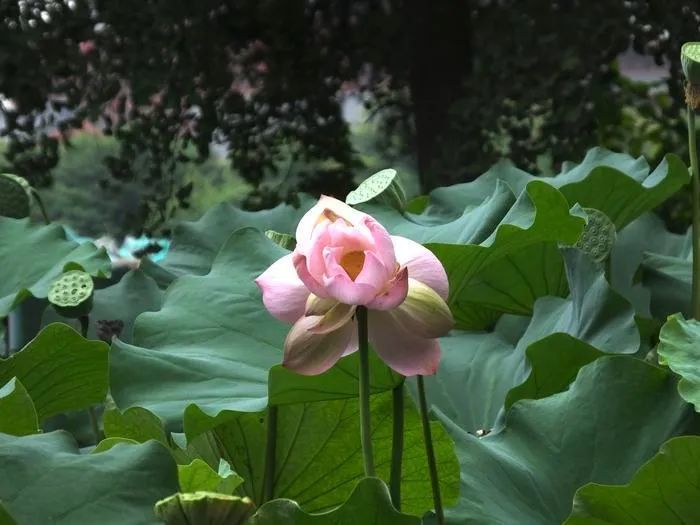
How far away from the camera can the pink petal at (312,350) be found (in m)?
0.52

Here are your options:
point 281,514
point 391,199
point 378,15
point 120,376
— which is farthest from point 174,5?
point 281,514

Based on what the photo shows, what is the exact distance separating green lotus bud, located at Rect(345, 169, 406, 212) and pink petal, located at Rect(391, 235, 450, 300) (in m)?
0.21

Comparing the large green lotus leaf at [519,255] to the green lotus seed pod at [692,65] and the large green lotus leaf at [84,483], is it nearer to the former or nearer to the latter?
the green lotus seed pod at [692,65]

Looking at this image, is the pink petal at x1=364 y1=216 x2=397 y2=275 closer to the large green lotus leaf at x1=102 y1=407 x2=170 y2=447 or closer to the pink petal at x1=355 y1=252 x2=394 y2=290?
the pink petal at x1=355 y1=252 x2=394 y2=290

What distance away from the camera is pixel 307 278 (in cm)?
51

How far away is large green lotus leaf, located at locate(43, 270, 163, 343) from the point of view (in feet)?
3.40

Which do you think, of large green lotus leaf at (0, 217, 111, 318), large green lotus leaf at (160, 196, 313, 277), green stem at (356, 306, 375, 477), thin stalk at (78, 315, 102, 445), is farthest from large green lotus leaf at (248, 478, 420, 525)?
large green lotus leaf at (160, 196, 313, 277)

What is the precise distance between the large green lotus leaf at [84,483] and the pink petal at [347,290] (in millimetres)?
107

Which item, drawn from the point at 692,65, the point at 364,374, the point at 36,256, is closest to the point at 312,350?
the point at 364,374

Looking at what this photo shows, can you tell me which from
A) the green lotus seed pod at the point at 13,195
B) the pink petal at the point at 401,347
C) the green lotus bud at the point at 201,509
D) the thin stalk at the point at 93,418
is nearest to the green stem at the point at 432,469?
the pink petal at the point at 401,347

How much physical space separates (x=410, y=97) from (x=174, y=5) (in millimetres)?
623

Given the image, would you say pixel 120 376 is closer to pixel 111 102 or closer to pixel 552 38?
pixel 552 38

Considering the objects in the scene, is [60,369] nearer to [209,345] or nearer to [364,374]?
[209,345]

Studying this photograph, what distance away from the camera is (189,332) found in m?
0.75
